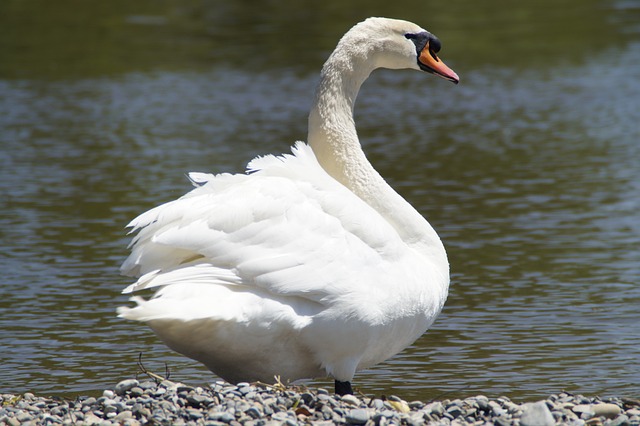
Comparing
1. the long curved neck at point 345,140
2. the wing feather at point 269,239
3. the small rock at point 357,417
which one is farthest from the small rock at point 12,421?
the long curved neck at point 345,140

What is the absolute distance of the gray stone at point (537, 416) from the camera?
17.6 ft

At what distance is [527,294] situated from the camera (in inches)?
369

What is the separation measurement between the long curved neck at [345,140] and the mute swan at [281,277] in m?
0.35

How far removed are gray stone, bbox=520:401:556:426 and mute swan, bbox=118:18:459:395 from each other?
3.11 feet

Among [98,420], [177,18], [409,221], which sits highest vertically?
[409,221]

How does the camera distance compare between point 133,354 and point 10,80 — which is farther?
point 10,80

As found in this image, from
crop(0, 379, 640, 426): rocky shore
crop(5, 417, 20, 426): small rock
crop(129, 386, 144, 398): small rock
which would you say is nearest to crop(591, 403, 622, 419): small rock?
crop(0, 379, 640, 426): rocky shore

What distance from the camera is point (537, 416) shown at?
5398mm

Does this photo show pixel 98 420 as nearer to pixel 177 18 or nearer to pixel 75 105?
pixel 75 105

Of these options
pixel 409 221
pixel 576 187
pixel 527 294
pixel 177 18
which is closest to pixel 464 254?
pixel 527 294

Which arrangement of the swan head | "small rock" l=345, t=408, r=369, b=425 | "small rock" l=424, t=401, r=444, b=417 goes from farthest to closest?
the swan head < "small rock" l=424, t=401, r=444, b=417 < "small rock" l=345, t=408, r=369, b=425

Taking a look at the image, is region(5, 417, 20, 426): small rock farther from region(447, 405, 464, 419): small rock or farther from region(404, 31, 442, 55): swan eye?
region(404, 31, 442, 55): swan eye

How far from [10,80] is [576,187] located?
42.1 feet

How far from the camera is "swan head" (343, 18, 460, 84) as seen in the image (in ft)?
23.2
